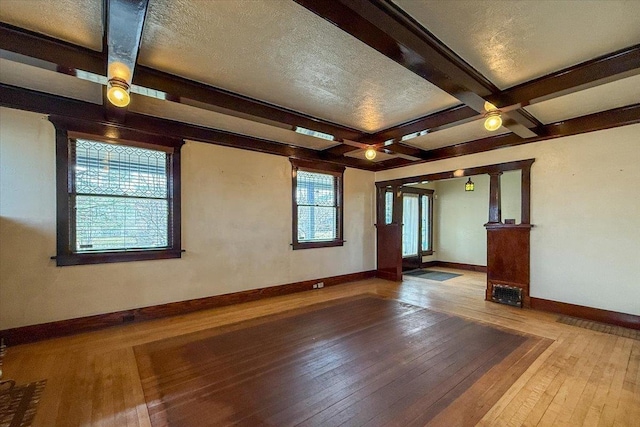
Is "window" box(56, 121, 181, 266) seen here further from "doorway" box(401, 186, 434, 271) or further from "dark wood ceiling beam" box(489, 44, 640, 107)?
"doorway" box(401, 186, 434, 271)

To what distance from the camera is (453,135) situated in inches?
186

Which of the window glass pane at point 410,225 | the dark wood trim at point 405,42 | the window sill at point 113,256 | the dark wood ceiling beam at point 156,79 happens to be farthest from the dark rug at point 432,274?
the window sill at point 113,256

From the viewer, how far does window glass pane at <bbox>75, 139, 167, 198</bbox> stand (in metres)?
3.55

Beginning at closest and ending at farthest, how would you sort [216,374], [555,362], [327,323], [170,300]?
[216,374]
[555,362]
[327,323]
[170,300]

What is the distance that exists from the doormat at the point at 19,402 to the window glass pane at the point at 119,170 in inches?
83.8

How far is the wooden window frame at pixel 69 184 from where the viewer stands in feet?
11.0

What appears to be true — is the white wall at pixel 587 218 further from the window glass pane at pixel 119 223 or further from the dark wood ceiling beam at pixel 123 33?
the window glass pane at pixel 119 223

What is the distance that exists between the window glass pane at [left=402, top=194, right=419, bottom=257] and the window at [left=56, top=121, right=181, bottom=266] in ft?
18.9

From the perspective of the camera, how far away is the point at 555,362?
8.80 ft

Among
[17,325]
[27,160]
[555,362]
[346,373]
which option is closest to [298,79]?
[346,373]

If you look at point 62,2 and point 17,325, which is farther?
point 17,325

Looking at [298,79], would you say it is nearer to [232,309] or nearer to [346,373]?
[346,373]

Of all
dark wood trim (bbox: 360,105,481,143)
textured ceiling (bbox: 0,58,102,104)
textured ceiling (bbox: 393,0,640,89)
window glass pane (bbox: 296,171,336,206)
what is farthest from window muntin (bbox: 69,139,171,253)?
textured ceiling (bbox: 393,0,640,89)

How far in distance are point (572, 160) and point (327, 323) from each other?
4221 millimetres
